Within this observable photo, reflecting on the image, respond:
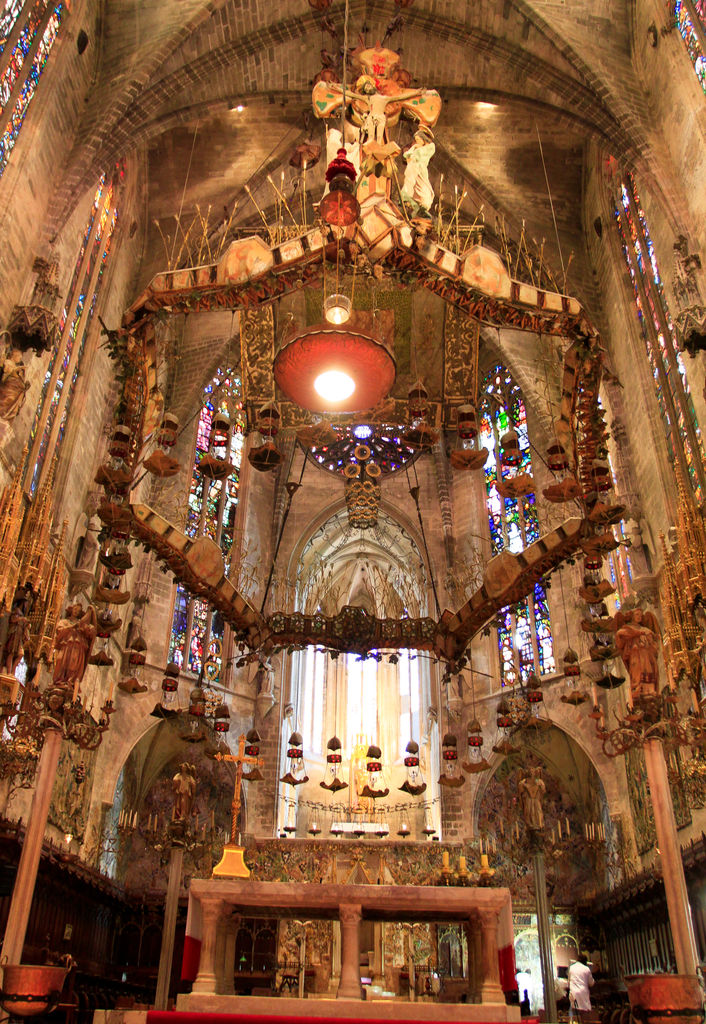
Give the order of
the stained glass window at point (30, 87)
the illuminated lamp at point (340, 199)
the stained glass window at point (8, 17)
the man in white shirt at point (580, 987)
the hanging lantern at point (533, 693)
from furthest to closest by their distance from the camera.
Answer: the hanging lantern at point (533, 693)
the stained glass window at point (30, 87)
the stained glass window at point (8, 17)
the man in white shirt at point (580, 987)
the illuminated lamp at point (340, 199)

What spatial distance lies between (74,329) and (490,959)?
12541 millimetres

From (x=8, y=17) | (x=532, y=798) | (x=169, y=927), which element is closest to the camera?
(x=8, y=17)

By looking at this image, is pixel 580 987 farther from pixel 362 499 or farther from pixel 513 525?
pixel 513 525

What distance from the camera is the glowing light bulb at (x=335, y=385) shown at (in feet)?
29.6

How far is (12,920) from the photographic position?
8.39 metres

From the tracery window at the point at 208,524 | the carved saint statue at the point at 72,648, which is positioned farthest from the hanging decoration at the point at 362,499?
the tracery window at the point at 208,524

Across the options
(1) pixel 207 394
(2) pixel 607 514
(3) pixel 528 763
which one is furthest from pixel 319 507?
(2) pixel 607 514

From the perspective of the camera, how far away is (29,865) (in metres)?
8.59

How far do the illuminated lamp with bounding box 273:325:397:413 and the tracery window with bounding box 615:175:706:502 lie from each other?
6510 millimetres

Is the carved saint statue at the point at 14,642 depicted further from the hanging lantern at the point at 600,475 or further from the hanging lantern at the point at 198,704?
the hanging lantern at the point at 600,475

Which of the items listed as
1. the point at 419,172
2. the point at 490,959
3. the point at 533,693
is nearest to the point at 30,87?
the point at 419,172

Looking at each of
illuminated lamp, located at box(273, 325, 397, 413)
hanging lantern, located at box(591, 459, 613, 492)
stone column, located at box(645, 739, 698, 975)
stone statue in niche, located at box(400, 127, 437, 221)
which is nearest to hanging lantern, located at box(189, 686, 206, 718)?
illuminated lamp, located at box(273, 325, 397, 413)

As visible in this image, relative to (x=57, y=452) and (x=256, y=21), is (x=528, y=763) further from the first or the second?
(x=256, y=21)

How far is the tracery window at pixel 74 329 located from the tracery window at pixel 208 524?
4.79 meters
